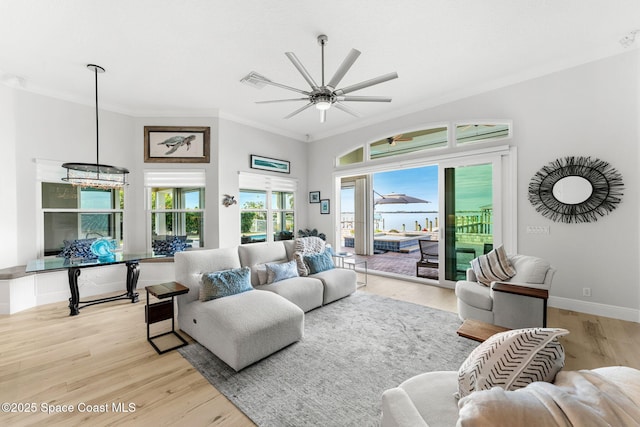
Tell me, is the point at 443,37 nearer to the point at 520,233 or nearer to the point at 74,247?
the point at 520,233

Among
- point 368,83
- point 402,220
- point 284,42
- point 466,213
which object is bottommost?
point 402,220

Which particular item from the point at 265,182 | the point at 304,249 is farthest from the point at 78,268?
the point at 265,182

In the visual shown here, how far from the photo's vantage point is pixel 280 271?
3576 mm

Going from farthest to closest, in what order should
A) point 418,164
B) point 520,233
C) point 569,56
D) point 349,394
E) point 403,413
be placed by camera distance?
point 418,164, point 520,233, point 569,56, point 349,394, point 403,413

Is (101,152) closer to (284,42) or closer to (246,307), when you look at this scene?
(284,42)

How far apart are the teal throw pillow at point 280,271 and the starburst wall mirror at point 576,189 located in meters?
3.55

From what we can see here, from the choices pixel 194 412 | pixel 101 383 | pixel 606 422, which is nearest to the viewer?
pixel 606 422

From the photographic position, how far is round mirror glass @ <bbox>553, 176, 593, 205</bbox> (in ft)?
11.0

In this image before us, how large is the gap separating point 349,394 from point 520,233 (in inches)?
137

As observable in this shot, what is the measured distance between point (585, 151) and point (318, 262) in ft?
12.6

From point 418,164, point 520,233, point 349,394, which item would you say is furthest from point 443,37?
point 349,394

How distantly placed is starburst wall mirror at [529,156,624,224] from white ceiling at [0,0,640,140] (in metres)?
1.35

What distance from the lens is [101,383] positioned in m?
2.10

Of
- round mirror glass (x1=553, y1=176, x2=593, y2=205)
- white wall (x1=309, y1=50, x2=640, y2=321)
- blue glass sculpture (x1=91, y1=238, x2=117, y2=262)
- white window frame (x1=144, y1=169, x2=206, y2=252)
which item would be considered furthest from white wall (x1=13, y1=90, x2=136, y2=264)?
round mirror glass (x1=553, y1=176, x2=593, y2=205)
